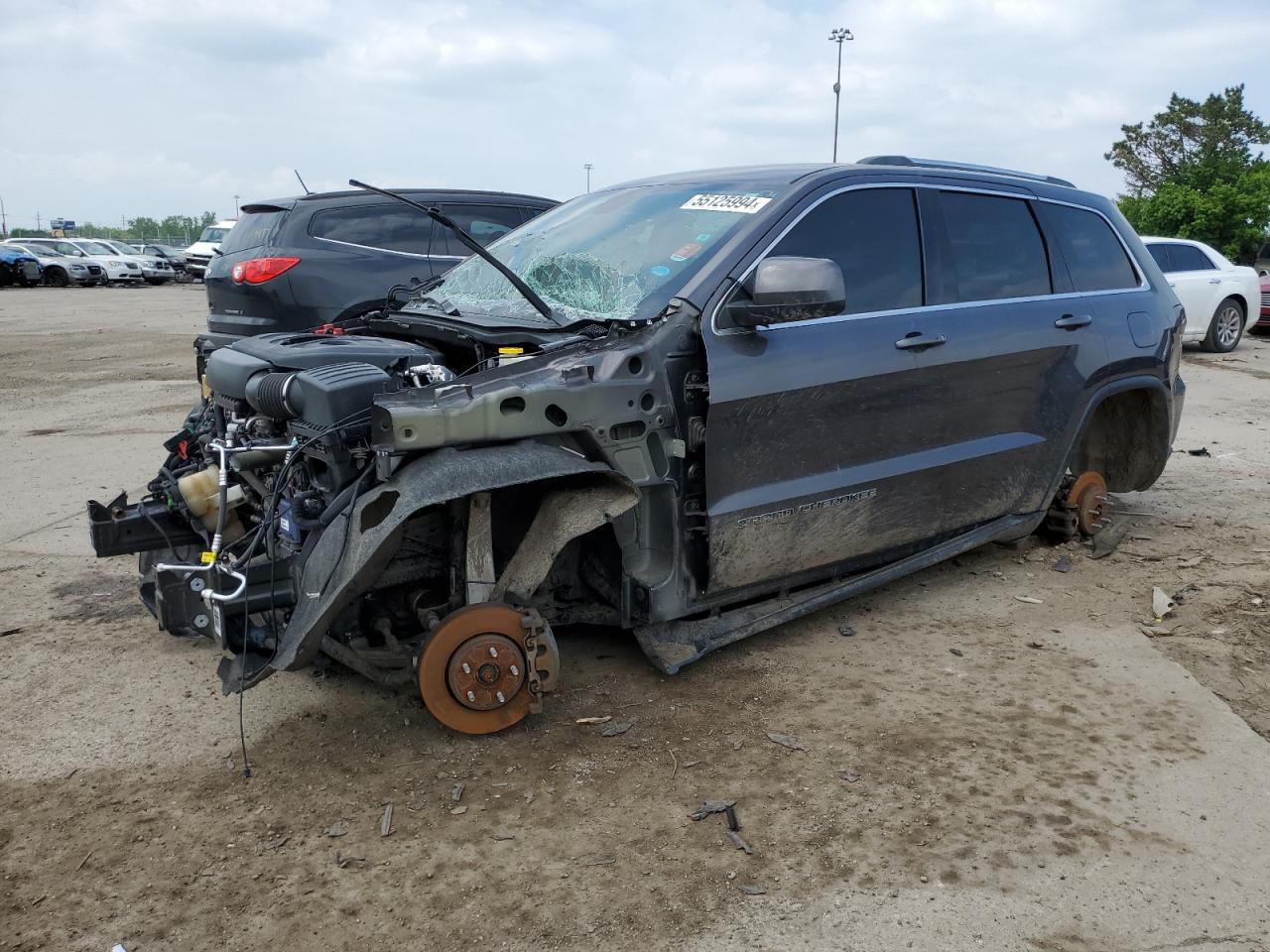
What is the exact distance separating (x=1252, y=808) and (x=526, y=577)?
7.49ft

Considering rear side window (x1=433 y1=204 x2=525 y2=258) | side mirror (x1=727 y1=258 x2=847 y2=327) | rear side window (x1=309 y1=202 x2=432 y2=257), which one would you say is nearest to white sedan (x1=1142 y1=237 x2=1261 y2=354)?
rear side window (x1=433 y1=204 x2=525 y2=258)

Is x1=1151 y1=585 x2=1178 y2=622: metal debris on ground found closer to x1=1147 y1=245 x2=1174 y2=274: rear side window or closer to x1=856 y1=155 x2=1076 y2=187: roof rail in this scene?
x1=856 y1=155 x2=1076 y2=187: roof rail

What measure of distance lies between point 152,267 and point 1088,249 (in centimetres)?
3456

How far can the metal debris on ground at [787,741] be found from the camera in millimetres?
3404

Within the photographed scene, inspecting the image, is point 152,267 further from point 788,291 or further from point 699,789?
point 699,789

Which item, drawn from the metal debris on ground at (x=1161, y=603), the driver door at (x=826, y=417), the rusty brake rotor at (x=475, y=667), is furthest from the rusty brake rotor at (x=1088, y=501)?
the rusty brake rotor at (x=475, y=667)

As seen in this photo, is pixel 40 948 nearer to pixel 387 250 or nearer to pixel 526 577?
pixel 526 577

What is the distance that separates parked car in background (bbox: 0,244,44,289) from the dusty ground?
99.9 feet

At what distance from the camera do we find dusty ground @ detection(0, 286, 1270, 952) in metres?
2.58

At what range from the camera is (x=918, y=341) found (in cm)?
408

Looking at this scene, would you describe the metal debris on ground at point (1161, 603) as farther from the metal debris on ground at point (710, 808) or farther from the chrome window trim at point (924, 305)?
the metal debris on ground at point (710, 808)

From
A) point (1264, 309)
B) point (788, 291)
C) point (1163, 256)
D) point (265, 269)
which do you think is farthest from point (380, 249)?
point (1264, 309)

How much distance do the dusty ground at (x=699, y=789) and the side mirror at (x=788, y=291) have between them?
4.44 ft

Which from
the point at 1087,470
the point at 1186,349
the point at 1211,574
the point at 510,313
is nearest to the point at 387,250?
the point at 510,313
